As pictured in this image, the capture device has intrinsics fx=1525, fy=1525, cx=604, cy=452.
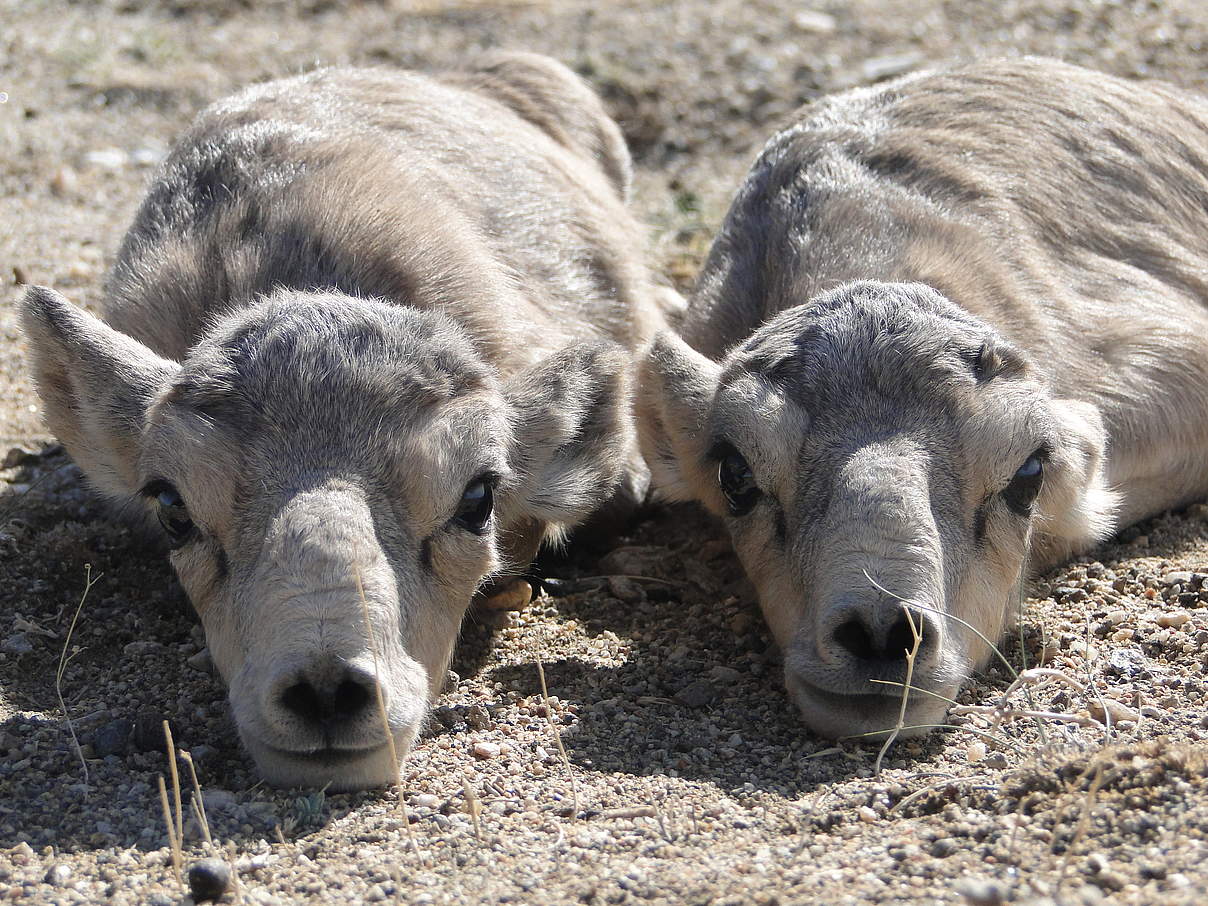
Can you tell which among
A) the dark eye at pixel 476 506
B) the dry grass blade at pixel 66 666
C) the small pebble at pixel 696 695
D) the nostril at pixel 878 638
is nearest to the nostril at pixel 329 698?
the dry grass blade at pixel 66 666

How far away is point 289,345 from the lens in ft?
19.0

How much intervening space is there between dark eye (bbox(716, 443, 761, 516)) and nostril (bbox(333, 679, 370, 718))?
2004mm

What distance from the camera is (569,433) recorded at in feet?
21.7

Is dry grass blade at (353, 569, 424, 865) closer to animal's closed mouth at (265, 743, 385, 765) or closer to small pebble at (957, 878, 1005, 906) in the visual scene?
animal's closed mouth at (265, 743, 385, 765)

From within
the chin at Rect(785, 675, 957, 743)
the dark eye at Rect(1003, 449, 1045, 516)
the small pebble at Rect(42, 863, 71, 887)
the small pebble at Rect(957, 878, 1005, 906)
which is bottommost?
the chin at Rect(785, 675, 957, 743)

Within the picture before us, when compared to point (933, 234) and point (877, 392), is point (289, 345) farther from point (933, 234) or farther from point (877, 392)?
point (933, 234)

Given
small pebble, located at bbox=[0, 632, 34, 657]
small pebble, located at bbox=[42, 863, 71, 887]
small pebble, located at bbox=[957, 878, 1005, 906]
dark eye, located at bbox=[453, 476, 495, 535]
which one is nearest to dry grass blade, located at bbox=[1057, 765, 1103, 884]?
small pebble, located at bbox=[957, 878, 1005, 906]

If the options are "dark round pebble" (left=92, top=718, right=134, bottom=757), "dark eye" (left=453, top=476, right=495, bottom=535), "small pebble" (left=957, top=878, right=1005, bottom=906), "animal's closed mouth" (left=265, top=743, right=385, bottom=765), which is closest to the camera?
"small pebble" (left=957, top=878, right=1005, bottom=906)

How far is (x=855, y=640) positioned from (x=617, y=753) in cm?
99

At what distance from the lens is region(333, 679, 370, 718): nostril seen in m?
4.98

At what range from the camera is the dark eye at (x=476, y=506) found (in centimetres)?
588

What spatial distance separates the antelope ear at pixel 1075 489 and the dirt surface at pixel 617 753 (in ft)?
0.72

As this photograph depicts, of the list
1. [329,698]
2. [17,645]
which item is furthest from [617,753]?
[17,645]

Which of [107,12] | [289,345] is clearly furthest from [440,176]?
[107,12]
